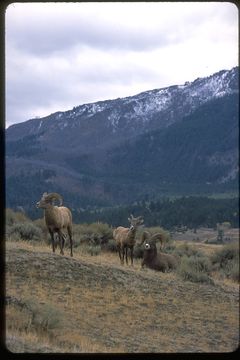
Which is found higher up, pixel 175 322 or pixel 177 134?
pixel 177 134

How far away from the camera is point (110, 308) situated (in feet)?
43.2

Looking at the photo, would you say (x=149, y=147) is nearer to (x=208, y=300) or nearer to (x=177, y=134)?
(x=177, y=134)

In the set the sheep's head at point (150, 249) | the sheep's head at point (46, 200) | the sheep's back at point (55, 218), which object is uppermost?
the sheep's head at point (46, 200)

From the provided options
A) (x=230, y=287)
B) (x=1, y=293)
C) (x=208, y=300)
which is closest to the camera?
(x=1, y=293)

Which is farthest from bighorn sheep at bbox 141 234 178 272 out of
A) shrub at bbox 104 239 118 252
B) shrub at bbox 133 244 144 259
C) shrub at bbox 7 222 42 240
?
shrub at bbox 104 239 118 252

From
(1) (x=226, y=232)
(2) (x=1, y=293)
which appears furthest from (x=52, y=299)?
(1) (x=226, y=232)

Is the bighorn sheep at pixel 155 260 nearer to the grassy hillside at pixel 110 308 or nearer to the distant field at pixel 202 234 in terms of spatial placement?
the grassy hillside at pixel 110 308

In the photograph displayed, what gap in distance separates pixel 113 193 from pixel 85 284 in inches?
5118

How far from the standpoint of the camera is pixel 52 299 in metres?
12.7

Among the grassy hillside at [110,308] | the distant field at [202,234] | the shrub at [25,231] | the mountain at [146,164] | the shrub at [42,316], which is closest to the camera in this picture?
the shrub at [42,316]

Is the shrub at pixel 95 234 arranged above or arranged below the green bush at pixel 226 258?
above

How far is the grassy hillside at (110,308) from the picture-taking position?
10531 millimetres

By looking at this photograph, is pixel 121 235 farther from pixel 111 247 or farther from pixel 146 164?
pixel 146 164

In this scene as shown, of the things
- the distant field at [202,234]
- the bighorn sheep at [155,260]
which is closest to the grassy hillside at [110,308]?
the bighorn sheep at [155,260]
